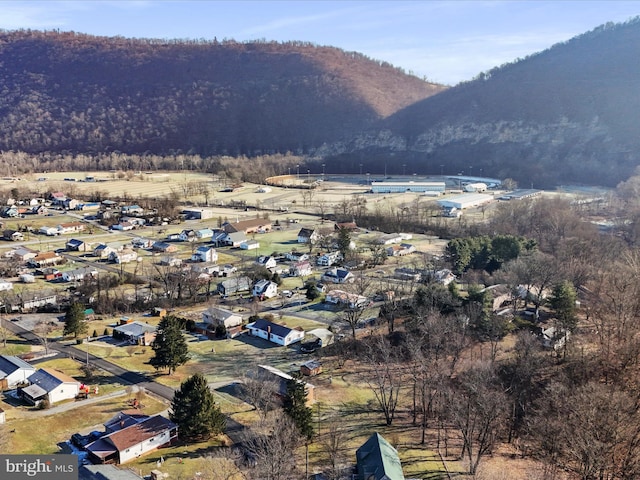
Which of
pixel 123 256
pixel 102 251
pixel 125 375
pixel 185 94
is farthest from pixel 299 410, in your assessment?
pixel 185 94

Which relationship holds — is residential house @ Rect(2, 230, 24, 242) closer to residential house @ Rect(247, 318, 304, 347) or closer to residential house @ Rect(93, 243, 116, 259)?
residential house @ Rect(93, 243, 116, 259)

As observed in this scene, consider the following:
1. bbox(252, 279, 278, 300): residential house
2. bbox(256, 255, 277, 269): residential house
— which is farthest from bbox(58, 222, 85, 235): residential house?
bbox(252, 279, 278, 300): residential house

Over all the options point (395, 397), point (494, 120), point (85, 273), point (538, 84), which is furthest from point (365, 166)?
point (395, 397)

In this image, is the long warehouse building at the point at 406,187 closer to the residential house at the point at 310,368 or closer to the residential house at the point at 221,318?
the residential house at the point at 221,318

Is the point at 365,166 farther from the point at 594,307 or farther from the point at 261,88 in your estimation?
the point at 594,307

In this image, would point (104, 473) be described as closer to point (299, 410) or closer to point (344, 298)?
point (299, 410)

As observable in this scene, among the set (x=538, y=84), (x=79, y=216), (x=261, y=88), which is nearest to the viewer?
(x=79, y=216)

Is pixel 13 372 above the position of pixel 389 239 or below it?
below
